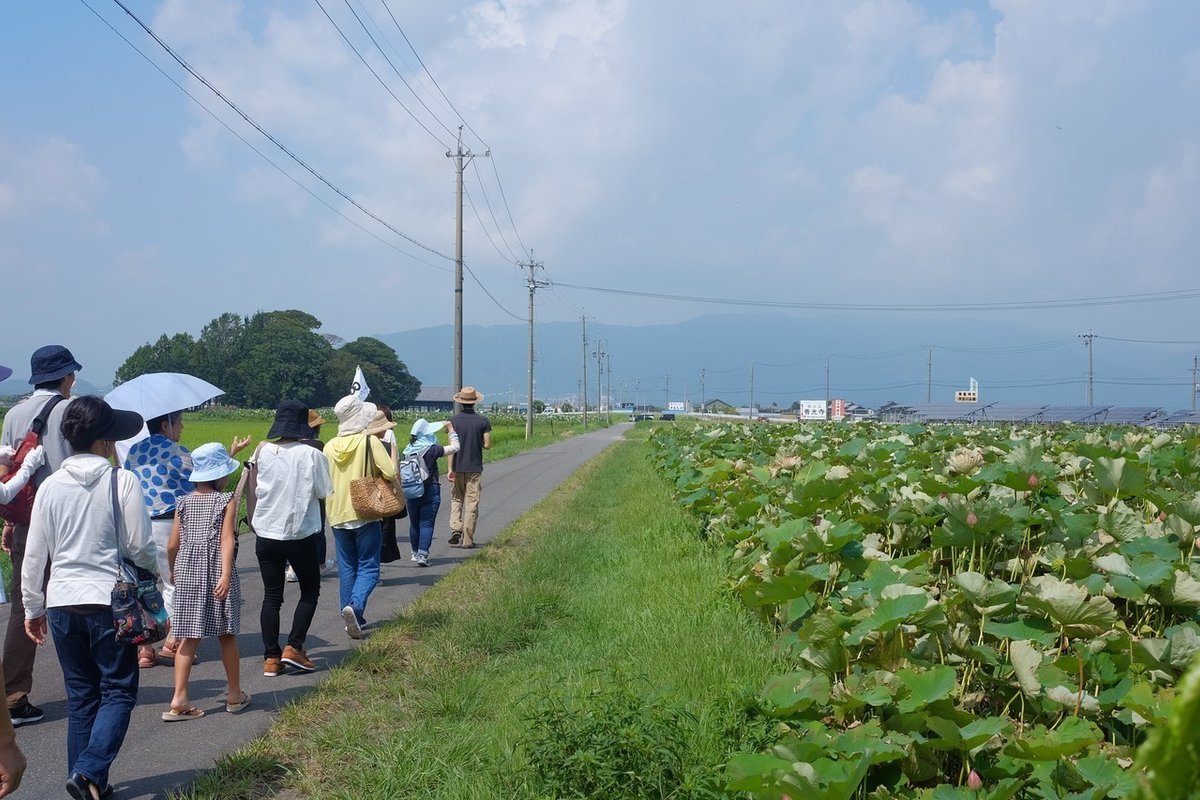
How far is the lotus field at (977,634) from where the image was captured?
3.39 metres

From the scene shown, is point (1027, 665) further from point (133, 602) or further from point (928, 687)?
point (133, 602)

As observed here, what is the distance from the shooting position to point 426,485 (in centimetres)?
1047

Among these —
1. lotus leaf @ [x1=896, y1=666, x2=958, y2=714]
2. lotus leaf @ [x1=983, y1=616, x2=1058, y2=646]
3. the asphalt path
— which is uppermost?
lotus leaf @ [x1=983, y1=616, x2=1058, y2=646]

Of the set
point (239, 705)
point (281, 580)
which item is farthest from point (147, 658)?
point (239, 705)

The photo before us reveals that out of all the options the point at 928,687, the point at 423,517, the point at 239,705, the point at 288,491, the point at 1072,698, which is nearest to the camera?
the point at 928,687

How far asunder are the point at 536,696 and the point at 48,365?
3.63 metres

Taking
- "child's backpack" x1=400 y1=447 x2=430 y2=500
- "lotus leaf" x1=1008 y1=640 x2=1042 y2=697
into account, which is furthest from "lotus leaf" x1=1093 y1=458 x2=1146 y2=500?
"child's backpack" x1=400 y1=447 x2=430 y2=500

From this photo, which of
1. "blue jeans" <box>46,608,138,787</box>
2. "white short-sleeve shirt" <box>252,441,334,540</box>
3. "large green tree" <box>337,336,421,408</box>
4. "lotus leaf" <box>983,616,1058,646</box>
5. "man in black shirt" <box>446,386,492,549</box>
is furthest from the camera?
"large green tree" <box>337,336,421,408</box>

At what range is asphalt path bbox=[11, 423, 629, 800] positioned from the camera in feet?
15.6

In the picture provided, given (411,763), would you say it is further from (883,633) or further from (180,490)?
(180,490)

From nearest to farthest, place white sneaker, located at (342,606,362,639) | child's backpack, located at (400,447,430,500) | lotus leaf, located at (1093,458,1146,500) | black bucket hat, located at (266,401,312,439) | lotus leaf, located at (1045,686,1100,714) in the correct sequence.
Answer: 1. lotus leaf, located at (1045,686,1100,714)
2. lotus leaf, located at (1093,458,1146,500)
3. black bucket hat, located at (266,401,312,439)
4. white sneaker, located at (342,606,362,639)
5. child's backpack, located at (400,447,430,500)

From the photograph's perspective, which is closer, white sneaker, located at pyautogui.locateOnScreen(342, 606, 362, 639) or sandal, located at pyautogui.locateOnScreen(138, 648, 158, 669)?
sandal, located at pyautogui.locateOnScreen(138, 648, 158, 669)

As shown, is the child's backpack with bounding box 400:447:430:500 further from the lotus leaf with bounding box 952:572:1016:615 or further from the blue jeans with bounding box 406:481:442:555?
the lotus leaf with bounding box 952:572:1016:615

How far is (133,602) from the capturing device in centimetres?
438
